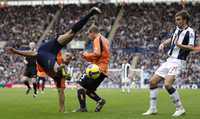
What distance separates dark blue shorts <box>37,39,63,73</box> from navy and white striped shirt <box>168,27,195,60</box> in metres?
2.92

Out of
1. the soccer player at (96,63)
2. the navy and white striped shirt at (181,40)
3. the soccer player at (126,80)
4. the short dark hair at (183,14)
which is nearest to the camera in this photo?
the short dark hair at (183,14)

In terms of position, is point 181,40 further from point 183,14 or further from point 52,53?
point 52,53

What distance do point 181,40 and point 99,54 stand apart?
7.55 ft

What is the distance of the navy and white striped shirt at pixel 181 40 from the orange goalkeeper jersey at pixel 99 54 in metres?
2.00

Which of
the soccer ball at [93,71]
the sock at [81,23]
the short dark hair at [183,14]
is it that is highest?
the short dark hair at [183,14]

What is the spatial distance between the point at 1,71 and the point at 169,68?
3946cm

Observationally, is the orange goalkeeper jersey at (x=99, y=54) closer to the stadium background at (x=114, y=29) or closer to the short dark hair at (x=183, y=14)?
the short dark hair at (x=183, y=14)

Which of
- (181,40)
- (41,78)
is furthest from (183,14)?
(41,78)

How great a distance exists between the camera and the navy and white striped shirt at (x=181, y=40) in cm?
1280

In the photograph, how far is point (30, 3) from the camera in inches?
2312

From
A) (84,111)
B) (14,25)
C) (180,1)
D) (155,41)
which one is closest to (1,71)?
(14,25)

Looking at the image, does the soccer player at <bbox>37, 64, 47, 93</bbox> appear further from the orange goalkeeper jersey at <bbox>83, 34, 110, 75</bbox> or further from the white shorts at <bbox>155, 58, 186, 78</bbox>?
the white shorts at <bbox>155, 58, 186, 78</bbox>

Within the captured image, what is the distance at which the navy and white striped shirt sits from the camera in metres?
12.8

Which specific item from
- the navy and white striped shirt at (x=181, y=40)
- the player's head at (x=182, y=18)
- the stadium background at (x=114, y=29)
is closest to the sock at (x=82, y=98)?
the navy and white striped shirt at (x=181, y=40)
